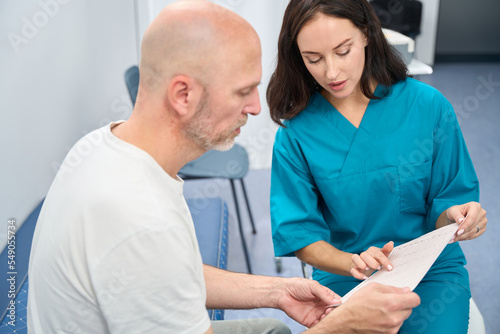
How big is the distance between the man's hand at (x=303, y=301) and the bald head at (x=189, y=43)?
540 mm

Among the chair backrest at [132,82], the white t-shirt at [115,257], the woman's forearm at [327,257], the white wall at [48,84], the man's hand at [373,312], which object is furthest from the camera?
the chair backrest at [132,82]

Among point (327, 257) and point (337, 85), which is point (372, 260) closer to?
point (327, 257)

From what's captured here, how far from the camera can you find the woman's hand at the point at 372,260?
1.14 meters

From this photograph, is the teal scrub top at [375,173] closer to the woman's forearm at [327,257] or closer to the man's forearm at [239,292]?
the woman's forearm at [327,257]

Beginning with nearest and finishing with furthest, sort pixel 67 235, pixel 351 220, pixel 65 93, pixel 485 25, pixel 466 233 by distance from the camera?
pixel 67 235 → pixel 466 233 → pixel 351 220 → pixel 65 93 → pixel 485 25

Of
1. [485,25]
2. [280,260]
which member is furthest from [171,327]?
[485,25]

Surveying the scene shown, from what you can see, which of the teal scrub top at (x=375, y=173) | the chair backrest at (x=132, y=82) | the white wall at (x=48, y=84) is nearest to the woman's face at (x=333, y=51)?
Result: the teal scrub top at (x=375, y=173)

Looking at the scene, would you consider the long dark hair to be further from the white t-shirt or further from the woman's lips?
the white t-shirt

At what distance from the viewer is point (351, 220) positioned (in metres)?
1.35

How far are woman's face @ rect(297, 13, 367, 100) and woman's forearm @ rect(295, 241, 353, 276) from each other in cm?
39

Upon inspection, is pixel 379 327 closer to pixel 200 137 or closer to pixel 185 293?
pixel 185 293

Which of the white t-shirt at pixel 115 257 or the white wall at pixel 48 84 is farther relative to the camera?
the white wall at pixel 48 84

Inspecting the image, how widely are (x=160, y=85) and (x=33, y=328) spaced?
0.47 m

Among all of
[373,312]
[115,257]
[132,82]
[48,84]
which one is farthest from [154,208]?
[132,82]
